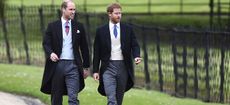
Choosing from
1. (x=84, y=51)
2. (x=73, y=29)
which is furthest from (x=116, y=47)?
(x=73, y=29)

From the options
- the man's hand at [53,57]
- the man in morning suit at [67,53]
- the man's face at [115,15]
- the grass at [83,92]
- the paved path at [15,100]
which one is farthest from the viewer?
the grass at [83,92]

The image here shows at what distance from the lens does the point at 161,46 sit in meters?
20.6

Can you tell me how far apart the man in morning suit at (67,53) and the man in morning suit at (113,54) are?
32 centimetres

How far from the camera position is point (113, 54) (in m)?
11.7

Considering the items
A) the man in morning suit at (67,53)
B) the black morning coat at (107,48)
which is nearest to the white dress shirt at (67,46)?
the man in morning suit at (67,53)

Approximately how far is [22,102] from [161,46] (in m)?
6.77

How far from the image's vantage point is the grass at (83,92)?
15.1m

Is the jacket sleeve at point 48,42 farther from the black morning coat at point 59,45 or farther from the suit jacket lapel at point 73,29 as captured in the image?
the suit jacket lapel at point 73,29

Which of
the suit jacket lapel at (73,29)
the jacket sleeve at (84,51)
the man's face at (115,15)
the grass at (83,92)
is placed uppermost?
the man's face at (115,15)

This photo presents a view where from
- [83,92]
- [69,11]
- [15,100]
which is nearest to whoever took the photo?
[69,11]

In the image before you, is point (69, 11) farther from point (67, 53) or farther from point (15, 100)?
point (15, 100)

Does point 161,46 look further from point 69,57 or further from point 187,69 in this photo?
point 69,57

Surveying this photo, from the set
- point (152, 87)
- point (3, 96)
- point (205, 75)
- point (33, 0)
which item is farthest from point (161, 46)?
point (33, 0)

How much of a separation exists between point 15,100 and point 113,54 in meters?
3.62
